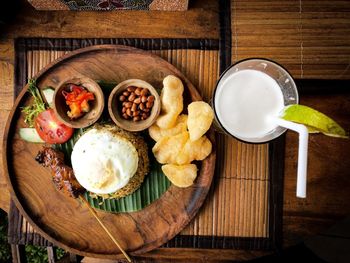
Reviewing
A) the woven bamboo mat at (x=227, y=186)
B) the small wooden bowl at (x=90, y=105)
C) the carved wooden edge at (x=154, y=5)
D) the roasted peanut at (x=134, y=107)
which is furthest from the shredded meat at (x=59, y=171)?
the carved wooden edge at (x=154, y=5)

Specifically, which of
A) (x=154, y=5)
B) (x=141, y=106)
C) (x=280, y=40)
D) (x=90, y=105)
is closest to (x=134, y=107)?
(x=141, y=106)

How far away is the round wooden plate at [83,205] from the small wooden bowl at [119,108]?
0.16m

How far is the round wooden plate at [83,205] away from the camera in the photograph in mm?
2014

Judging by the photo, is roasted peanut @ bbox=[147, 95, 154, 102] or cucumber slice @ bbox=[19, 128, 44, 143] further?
cucumber slice @ bbox=[19, 128, 44, 143]

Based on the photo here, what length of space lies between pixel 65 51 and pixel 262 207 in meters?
1.40

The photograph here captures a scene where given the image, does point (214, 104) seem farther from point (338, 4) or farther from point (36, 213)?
point (36, 213)

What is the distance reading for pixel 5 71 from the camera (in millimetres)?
2146

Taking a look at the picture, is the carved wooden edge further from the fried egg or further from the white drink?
the fried egg

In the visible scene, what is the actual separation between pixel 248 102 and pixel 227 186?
514 mm

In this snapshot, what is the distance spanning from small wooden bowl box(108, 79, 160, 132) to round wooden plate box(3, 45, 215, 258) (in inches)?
6.3

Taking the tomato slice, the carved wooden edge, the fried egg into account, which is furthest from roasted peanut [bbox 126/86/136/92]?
the carved wooden edge

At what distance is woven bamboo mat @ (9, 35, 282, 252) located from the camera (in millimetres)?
2035

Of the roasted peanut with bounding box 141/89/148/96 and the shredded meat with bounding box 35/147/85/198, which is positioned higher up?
the roasted peanut with bounding box 141/89/148/96

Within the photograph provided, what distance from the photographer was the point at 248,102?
1.80m
